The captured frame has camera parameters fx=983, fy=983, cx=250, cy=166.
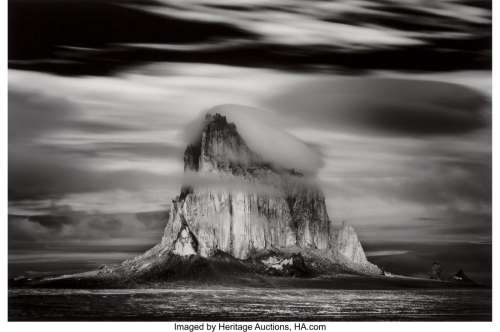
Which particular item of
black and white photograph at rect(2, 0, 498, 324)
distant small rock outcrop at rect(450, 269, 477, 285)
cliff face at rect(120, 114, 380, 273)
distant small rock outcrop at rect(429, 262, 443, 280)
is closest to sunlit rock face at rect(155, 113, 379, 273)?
cliff face at rect(120, 114, 380, 273)

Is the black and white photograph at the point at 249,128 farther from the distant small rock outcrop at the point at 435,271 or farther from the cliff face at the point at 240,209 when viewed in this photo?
the cliff face at the point at 240,209

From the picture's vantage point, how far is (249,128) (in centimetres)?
2525

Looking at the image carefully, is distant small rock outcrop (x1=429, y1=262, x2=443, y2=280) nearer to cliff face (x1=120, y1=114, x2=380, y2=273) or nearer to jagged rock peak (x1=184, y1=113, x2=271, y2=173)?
cliff face (x1=120, y1=114, x2=380, y2=273)

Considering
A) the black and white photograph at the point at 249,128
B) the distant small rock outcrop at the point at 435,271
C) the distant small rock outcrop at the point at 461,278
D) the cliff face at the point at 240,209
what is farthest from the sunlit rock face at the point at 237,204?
the distant small rock outcrop at the point at 461,278

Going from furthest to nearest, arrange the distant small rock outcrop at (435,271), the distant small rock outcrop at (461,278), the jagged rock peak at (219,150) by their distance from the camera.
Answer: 1. the distant small rock outcrop at (435,271)
2. the jagged rock peak at (219,150)
3. the distant small rock outcrop at (461,278)

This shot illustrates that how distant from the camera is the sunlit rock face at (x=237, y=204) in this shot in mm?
25891

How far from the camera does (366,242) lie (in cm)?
2542

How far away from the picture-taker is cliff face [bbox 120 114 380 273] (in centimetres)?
2586

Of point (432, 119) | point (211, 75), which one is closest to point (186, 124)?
point (211, 75)

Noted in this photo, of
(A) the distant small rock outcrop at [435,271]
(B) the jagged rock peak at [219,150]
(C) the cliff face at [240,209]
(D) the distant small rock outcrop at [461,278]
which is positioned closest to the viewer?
(D) the distant small rock outcrop at [461,278]

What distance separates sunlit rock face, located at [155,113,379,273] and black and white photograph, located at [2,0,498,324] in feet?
2.03

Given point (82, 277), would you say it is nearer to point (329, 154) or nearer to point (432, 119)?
point (329, 154)

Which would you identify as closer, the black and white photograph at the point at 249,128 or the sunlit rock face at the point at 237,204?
the black and white photograph at the point at 249,128

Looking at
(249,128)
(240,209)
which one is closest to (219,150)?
(249,128)
